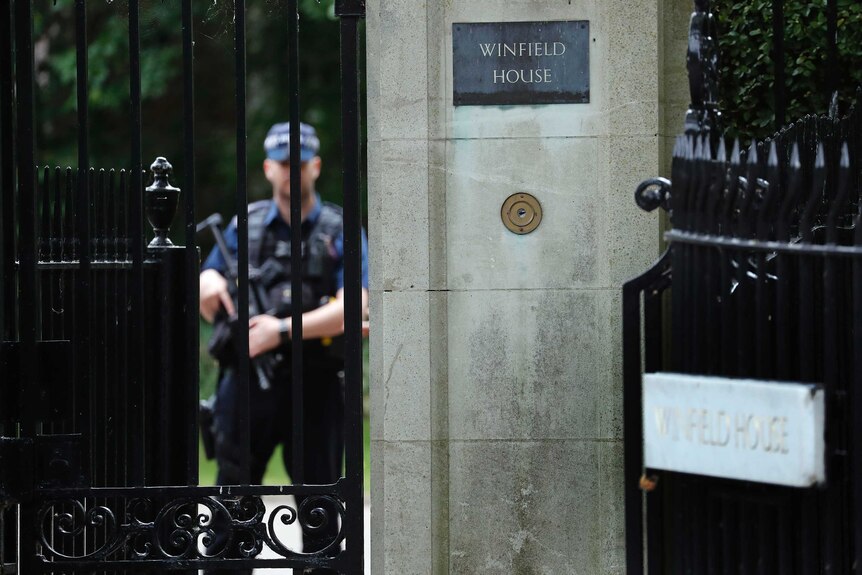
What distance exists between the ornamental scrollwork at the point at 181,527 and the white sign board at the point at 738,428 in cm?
134

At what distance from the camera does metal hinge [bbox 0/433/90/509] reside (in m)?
4.43

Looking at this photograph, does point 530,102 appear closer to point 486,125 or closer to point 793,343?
point 486,125

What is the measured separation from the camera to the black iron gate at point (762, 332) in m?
3.49

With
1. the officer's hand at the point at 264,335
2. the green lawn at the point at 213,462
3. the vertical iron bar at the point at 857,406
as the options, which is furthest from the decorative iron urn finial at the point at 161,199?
the green lawn at the point at 213,462

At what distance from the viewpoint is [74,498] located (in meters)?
4.47

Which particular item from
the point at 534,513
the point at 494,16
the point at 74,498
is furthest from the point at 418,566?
the point at 494,16

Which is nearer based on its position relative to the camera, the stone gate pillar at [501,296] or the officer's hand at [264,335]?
the stone gate pillar at [501,296]

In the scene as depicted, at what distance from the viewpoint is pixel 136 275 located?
14.9 feet

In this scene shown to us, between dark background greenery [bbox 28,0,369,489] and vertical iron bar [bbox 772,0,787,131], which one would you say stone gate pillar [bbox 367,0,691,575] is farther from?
dark background greenery [bbox 28,0,369,489]

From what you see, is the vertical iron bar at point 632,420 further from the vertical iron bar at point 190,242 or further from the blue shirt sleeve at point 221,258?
the blue shirt sleeve at point 221,258

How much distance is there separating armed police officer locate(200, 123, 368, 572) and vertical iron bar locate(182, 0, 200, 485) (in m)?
1.77

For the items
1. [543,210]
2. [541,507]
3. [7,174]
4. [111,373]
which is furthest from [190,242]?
[541,507]

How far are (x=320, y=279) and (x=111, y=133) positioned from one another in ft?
40.3

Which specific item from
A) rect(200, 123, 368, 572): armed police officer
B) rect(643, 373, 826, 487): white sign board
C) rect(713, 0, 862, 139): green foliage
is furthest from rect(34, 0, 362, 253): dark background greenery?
rect(643, 373, 826, 487): white sign board
